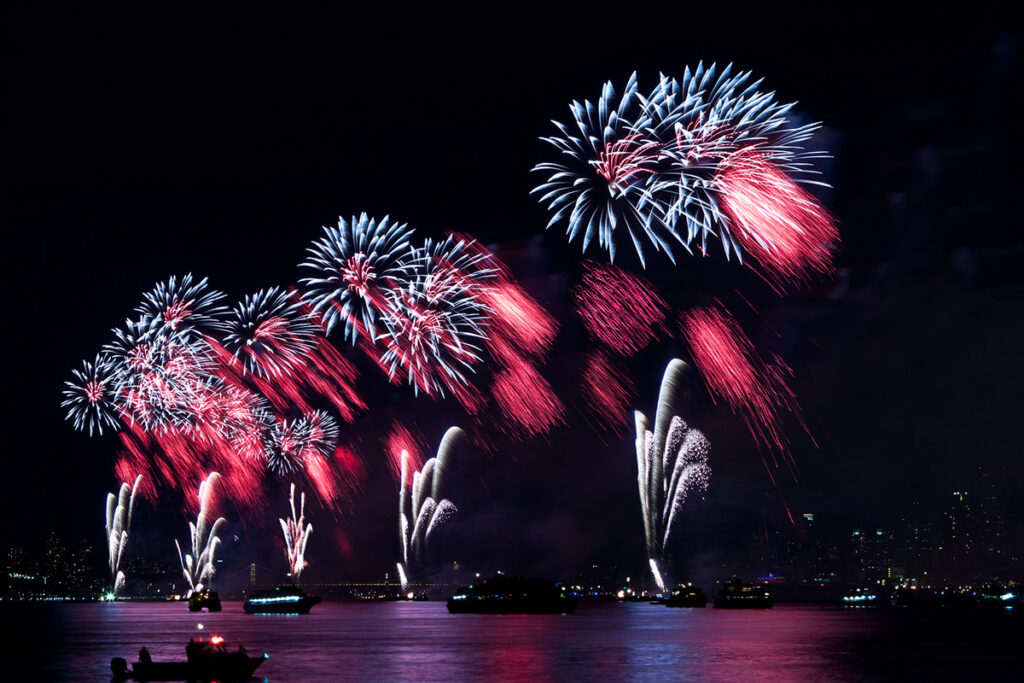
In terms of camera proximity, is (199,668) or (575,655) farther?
(575,655)

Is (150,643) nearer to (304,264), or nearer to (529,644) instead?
(529,644)

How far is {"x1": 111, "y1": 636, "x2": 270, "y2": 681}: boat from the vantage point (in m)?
59.7

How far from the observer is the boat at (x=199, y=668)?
59719 millimetres

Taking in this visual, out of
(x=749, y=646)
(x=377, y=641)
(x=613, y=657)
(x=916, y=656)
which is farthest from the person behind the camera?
(x=377, y=641)

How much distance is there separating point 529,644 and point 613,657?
66.7 ft

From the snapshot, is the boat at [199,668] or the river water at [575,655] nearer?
the boat at [199,668]

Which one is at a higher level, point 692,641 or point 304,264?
point 304,264

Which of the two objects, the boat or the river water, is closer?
the boat

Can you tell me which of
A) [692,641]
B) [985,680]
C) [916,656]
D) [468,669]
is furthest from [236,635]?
[985,680]

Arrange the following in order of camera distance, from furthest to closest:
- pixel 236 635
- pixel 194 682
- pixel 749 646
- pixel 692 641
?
pixel 236 635 < pixel 692 641 < pixel 749 646 < pixel 194 682

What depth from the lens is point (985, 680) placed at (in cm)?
6100

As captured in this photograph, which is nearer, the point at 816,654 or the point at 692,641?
the point at 816,654

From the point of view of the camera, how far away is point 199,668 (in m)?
60.1

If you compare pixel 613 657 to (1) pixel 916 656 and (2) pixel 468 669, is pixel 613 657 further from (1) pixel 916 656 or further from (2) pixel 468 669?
(1) pixel 916 656
